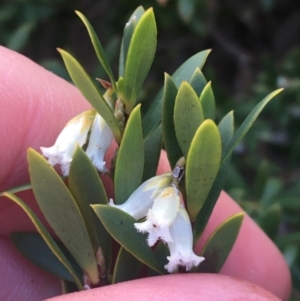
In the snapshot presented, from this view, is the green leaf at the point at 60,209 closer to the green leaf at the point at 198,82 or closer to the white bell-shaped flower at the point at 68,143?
the white bell-shaped flower at the point at 68,143

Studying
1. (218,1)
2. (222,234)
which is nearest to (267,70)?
(218,1)

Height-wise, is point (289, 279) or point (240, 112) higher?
point (240, 112)

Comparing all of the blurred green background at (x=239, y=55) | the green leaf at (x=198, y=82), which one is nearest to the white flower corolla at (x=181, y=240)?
the green leaf at (x=198, y=82)

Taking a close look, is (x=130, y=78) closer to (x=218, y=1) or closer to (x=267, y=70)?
(x=267, y=70)

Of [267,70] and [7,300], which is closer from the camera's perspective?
[7,300]

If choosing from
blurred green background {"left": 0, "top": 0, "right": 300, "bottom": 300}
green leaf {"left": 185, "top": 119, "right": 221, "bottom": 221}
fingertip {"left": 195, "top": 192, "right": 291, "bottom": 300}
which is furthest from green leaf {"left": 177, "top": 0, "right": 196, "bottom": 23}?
green leaf {"left": 185, "top": 119, "right": 221, "bottom": 221}

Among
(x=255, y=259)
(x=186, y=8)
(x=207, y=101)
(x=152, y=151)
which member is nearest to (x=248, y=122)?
(x=207, y=101)

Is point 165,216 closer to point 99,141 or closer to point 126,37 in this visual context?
point 99,141

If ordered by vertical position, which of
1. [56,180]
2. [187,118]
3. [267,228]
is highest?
[187,118]
